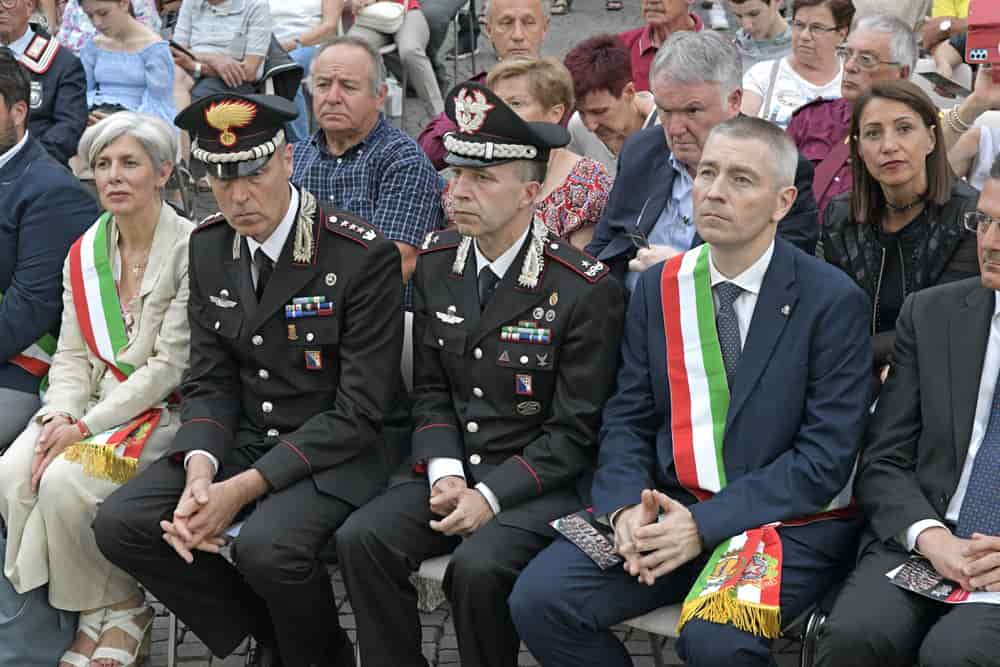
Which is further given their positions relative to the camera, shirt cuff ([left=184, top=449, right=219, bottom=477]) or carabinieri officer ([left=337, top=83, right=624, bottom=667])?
shirt cuff ([left=184, top=449, right=219, bottom=477])

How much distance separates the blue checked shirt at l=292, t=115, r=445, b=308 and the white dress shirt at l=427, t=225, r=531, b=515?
1010mm

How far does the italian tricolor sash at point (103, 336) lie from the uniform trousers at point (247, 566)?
0.15m

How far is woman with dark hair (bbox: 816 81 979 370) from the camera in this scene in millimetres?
4312

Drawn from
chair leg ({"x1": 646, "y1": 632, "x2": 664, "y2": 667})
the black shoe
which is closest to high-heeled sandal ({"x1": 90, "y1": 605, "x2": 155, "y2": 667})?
the black shoe

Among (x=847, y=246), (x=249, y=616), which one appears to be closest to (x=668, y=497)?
(x=847, y=246)

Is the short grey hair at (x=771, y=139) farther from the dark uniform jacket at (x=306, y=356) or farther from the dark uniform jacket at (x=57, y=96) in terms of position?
the dark uniform jacket at (x=57, y=96)

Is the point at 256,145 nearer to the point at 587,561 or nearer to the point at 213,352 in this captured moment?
the point at 213,352

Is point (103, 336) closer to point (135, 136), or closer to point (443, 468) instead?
point (135, 136)

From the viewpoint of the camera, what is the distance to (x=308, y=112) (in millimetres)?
9000

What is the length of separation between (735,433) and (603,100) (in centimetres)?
228

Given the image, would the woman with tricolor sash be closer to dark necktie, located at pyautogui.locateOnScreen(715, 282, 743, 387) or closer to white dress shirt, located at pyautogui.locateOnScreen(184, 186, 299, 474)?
white dress shirt, located at pyautogui.locateOnScreen(184, 186, 299, 474)

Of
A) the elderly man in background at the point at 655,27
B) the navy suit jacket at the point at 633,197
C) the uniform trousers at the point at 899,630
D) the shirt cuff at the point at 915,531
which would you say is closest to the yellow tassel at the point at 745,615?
the uniform trousers at the point at 899,630

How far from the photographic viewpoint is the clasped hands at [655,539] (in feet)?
12.1

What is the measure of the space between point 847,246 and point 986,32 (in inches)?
37.6
